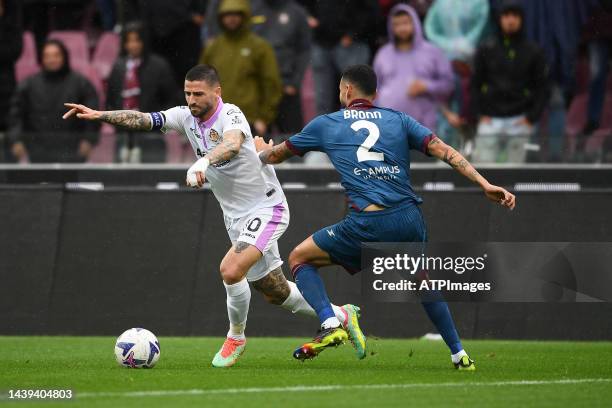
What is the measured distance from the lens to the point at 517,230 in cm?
1472

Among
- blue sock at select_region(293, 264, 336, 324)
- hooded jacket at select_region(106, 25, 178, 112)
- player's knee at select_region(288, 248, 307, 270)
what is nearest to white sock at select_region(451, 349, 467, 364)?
blue sock at select_region(293, 264, 336, 324)

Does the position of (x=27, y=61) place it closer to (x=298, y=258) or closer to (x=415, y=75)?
(x=415, y=75)

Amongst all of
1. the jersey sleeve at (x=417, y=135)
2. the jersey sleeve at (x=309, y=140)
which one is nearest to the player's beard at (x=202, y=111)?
the jersey sleeve at (x=309, y=140)

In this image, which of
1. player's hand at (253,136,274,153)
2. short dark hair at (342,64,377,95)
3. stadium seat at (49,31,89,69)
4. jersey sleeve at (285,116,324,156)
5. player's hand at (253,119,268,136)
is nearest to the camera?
short dark hair at (342,64,377,95)

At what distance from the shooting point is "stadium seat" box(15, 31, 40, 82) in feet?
64.6

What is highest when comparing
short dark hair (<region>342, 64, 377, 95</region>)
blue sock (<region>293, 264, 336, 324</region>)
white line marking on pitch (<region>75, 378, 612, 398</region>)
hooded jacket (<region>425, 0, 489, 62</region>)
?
hooded jacket (<region>425, 0, 489, 62</region>)

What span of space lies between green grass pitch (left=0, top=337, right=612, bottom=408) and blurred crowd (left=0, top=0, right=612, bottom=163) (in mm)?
3175

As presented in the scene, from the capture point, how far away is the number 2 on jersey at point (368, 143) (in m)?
10.9

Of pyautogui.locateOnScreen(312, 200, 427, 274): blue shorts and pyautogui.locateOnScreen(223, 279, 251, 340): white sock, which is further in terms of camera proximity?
pyautogui.locateOnScreen(223, 279, 251, 340): white sock

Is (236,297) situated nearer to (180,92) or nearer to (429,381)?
(429,381)

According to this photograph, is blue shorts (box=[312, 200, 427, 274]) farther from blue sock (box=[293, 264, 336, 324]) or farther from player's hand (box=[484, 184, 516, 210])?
player's hand (box=[484, 184, 516, 210])

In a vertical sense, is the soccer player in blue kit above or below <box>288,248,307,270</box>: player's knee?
above

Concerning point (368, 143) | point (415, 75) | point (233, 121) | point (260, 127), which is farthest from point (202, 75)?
point (415, 75)

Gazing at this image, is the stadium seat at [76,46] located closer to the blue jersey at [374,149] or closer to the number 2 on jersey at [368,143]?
the blue jersey at [374,149]
